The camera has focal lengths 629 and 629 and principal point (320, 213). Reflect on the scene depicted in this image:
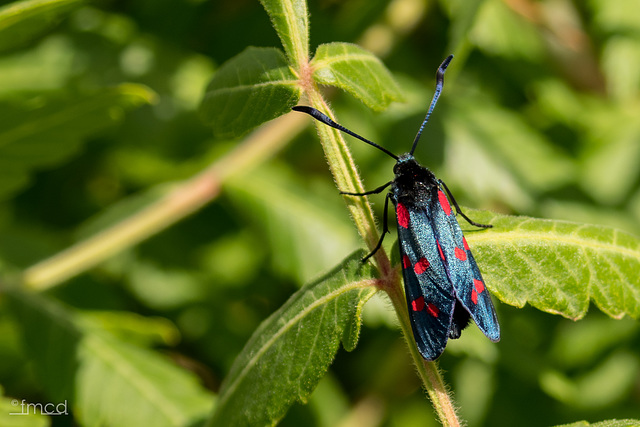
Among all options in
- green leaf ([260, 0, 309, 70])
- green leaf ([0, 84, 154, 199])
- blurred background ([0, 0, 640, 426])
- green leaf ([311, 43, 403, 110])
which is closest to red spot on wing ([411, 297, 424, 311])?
green leaf ([311, 43, 403, 110])

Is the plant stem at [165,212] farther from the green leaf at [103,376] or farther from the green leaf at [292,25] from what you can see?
the green leaf at [292,25]

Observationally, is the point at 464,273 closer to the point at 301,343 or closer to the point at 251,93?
the point at 301,343

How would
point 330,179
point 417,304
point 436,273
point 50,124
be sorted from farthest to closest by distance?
point 330,179 < point 50,124 < point 436,273 < point 417,304

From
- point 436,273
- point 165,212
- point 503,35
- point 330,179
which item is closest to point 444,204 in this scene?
point 436,273

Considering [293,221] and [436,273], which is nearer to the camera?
[436,273]

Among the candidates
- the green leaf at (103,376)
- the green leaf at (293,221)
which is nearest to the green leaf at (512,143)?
the green leaf at (293,221)

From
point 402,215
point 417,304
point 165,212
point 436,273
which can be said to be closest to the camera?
point 417,304

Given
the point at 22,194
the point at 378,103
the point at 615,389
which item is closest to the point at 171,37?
the point at 22,194
